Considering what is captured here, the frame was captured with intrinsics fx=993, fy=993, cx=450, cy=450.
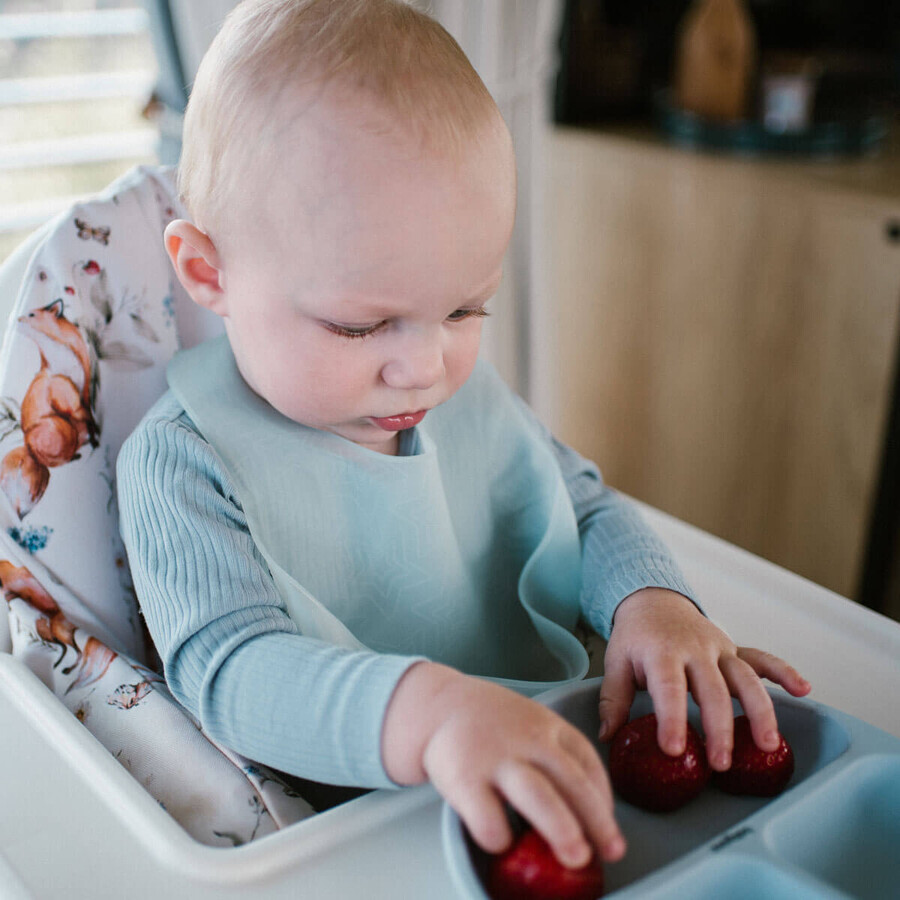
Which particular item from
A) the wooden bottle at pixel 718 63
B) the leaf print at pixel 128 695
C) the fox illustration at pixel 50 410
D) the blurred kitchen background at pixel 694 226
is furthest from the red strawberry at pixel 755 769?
the wooden bottle at pixel 718 63

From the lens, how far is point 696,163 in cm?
177

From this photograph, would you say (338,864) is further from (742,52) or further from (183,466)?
(742,52)

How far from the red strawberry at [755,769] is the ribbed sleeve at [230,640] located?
195 mm

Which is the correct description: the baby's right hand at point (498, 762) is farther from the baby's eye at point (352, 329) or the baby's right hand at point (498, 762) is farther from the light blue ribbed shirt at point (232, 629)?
the baby's eye at point (352, 329)

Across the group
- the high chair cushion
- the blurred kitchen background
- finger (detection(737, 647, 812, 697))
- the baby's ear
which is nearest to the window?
the blurred kitchen background

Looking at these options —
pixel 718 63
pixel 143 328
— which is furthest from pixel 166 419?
pixel 718 63

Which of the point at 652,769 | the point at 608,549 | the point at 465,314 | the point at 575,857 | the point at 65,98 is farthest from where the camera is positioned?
the point at 65,98

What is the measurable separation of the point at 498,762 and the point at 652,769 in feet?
0.39

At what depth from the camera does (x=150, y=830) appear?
1.75ft

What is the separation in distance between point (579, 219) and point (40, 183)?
124 cm

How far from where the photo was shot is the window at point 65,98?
1701mm

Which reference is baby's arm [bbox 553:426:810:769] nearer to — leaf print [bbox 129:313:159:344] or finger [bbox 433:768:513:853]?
finger [bbox 433:768:513:853]

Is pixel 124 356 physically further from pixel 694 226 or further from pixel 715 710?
pixel 694 226

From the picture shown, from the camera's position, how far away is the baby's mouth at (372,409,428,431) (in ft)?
2.19
